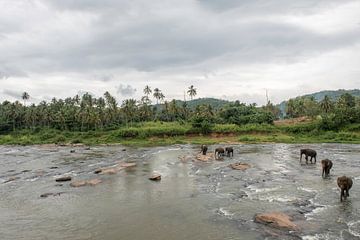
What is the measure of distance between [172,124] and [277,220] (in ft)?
254

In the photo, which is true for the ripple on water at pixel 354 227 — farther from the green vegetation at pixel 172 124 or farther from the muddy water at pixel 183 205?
the green vegetation at pixel 172 124

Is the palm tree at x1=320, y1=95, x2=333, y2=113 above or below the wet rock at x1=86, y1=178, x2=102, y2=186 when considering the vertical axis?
above

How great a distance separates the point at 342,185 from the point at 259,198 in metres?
4.18

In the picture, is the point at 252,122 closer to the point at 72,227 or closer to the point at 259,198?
the point at 259,198

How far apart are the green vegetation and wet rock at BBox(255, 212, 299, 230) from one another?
49370 mm

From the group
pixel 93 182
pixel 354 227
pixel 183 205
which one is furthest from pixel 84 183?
pixel 354 227

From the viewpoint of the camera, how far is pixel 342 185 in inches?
724

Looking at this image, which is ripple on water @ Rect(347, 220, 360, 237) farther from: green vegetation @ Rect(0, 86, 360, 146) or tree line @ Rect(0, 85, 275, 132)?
tree line @ Rect(0, 85, 275, 132)

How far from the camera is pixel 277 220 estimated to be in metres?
14.5

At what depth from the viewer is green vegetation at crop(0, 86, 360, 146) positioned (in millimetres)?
69250

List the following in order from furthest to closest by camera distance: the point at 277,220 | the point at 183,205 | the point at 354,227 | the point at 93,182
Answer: the point at 93,182, the point at 183,205, the point at 277,220, the point at 354,227

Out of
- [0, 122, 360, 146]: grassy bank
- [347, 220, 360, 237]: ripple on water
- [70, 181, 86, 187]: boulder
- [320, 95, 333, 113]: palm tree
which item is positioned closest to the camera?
[347, 220, 360, 237]: ripple on water

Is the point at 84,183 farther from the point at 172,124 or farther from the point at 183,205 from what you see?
the point at 172,124

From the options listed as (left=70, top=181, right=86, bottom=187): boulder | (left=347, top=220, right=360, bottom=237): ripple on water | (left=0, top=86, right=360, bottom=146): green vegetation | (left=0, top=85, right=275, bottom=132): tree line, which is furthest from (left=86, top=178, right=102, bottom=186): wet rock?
(left=0, top=85, right=275, bottom=132): tree line
